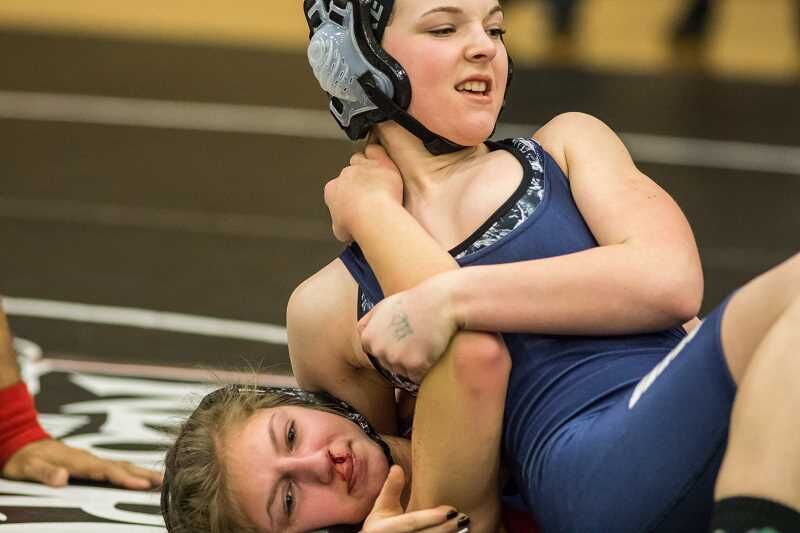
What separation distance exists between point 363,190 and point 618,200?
19.5 inches

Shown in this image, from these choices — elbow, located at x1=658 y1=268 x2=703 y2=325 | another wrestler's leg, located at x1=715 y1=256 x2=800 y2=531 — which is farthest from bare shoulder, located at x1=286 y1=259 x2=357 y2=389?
another wrestler's leg, located at x1=715 y1=256 x2=800 y2=531

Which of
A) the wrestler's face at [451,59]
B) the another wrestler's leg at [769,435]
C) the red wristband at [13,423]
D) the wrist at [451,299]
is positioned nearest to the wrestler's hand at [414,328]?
the wrist at [451,299]

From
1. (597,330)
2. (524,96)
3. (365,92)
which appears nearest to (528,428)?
(597,330)

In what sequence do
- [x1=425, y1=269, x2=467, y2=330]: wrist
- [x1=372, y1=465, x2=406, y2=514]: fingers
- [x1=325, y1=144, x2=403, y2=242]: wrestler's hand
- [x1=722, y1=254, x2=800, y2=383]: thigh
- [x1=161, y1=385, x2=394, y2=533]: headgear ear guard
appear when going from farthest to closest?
[x1=161, y1=385, x2=394, y2=533]: headgear ear guard, [x1=325, y1=144, x2=403, y2=242]: wrestler's hand, [x1=372, y1=465, x2=406, y2=514]: fingers, [x1=425, y1=269, x2=467, y2=330]: wrist, [x1=722, y1=254, x2=800, y2=383]: thigh

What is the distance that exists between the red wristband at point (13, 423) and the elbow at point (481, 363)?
1409 mm

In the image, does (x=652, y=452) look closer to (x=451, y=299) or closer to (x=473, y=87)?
(x=451, y=299)

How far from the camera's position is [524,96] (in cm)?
779

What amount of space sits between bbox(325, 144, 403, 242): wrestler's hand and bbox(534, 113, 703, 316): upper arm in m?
0.32

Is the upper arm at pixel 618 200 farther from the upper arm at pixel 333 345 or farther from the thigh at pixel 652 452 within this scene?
the upper arm at pixel 333 345

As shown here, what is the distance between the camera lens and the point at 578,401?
107 inches

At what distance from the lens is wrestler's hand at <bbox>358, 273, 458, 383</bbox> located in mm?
2623

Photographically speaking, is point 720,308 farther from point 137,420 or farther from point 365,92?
point 137,420

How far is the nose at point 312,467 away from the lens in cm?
284

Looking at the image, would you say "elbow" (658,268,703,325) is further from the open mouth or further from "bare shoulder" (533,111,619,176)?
the open mouth
